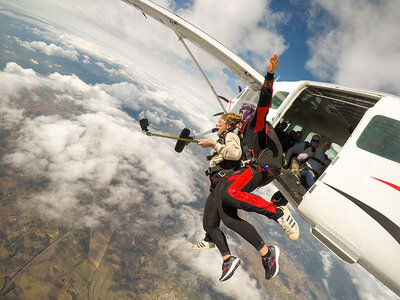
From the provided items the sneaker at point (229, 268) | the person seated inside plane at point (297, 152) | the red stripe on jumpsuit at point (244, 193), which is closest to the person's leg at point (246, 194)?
the red stripe on jumpsuit at point (244, 193)

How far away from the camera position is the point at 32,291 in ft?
358

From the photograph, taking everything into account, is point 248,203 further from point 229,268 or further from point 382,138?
point 382,138

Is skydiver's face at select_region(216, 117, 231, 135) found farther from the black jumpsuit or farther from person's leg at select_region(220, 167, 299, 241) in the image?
person's leg at select_region(220, 167, 299, 241)

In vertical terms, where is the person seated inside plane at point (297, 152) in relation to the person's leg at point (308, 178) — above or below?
above

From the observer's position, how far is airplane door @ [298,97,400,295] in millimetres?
2225

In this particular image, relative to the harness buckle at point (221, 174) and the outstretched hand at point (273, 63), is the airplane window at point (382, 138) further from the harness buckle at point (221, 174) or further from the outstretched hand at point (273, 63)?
the harness buckle at point (221, 174)

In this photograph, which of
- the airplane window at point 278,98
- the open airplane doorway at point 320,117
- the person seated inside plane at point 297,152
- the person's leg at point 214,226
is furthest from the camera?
the airplane window at point 278,98

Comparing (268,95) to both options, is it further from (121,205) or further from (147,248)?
(121,205)

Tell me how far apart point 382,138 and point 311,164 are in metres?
2.81

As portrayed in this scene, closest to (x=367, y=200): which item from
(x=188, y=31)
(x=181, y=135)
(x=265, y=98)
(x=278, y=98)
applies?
(x=265, y=98)

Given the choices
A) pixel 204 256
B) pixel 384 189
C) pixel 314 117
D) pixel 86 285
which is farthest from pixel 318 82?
pixel 204 256

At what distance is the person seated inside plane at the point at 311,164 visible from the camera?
5.08 meters

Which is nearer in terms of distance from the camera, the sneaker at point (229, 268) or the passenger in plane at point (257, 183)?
the passenger in plane at point (257, 183)

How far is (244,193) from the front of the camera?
2.76 metres
